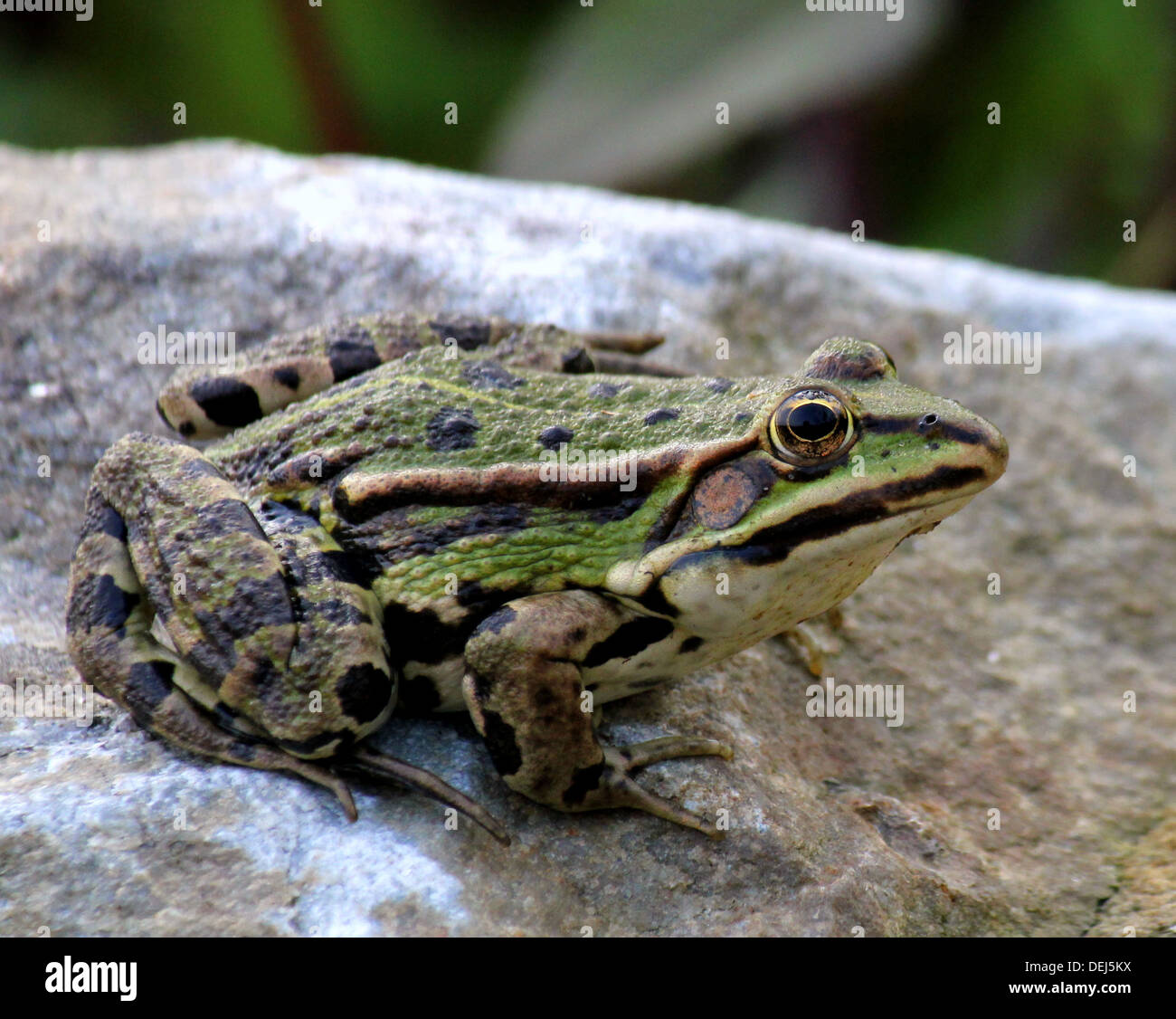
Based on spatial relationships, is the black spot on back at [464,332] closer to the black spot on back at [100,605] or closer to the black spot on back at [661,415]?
the black spot on back at [661,415]

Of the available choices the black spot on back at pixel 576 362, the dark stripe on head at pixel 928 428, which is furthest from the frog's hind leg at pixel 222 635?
the dark stripe on head at pixel 928 428

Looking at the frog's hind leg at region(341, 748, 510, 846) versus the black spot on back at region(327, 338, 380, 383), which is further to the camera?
the black spot on back at region(327, 338, 380, 383)

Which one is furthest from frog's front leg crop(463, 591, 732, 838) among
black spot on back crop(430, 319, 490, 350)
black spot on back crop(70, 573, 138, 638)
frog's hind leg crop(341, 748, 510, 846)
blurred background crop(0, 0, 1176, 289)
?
blurred background crop(0, 0, 1176, 289)

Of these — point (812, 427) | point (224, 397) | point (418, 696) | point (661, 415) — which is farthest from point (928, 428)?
point (224, 397)

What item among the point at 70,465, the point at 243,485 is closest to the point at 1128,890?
the point at 243,485

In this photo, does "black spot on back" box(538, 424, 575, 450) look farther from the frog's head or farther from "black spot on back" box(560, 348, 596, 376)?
"black spot on back" box(560, 348, 596, 376)

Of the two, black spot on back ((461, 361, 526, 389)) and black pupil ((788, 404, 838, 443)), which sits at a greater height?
black spot on back ((461, 361, 526, 389))

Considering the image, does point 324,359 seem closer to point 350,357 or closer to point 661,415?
point 350,357
